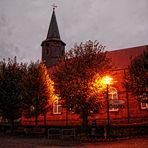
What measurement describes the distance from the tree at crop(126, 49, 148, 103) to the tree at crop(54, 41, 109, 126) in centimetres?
308

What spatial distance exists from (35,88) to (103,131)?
11875 millimetres

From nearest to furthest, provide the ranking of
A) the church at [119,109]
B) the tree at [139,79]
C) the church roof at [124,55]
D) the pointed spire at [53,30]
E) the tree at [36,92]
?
the tree at [139,79]
the tree at [36,92]
the church at [119,109]
the church roof at [124,55]
the pointed spire at [53,30]

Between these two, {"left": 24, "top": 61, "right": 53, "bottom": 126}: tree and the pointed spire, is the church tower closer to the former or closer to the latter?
the pointed spire

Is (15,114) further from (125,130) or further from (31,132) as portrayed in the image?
(125,130)

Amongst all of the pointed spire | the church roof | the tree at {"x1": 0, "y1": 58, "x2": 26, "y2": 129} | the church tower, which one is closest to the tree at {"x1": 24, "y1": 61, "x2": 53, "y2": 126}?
the tree at {"x1": 0, "y1": 58, "x2": 26, "y2": 129}

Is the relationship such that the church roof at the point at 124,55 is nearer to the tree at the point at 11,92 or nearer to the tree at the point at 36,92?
the tree at the point at 36,92

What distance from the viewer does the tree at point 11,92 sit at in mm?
33062

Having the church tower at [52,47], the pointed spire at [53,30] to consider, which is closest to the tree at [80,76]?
the church tower at [52,47]

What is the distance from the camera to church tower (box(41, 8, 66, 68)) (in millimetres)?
54812

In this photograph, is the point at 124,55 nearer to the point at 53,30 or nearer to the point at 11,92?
the point at 11,92

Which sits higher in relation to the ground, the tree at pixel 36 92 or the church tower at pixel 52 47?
the church tower at pixel 52 47

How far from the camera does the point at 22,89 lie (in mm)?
33438

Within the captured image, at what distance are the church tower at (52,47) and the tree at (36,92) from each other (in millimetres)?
19628

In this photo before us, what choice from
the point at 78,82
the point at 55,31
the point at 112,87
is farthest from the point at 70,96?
the point at 55,31
